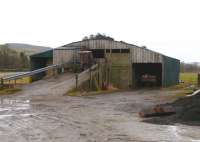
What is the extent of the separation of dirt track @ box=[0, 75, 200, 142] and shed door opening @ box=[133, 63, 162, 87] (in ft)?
65.9

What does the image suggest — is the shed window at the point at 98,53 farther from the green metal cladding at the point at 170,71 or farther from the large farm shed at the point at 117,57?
the green metal cladding at the point at 170,71

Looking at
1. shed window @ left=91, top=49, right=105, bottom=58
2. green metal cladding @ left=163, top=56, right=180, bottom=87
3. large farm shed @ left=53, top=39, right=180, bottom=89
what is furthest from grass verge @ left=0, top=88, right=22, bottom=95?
green metal cladding @ left=163, top=56, right=180, bottom=87

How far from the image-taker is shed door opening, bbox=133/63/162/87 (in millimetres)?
44969

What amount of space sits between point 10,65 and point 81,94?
5915 cm

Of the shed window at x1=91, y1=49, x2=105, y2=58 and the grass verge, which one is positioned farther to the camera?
the shed window at x1=91, y1=49, x2=105, y2=58

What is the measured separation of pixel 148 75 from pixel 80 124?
100 ft

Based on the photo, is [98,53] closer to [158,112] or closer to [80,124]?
[158,112]

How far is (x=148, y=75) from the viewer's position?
152 ft

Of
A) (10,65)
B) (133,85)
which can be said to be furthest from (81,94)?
(10,65)

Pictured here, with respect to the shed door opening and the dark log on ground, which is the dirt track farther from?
the shed door opening

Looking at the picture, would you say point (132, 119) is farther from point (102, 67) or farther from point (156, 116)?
point (102, 67)

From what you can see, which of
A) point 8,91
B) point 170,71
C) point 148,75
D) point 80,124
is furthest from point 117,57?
point 80,124

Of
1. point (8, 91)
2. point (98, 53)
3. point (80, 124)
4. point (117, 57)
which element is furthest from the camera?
point (98, 53)

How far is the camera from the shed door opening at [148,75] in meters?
45.0
